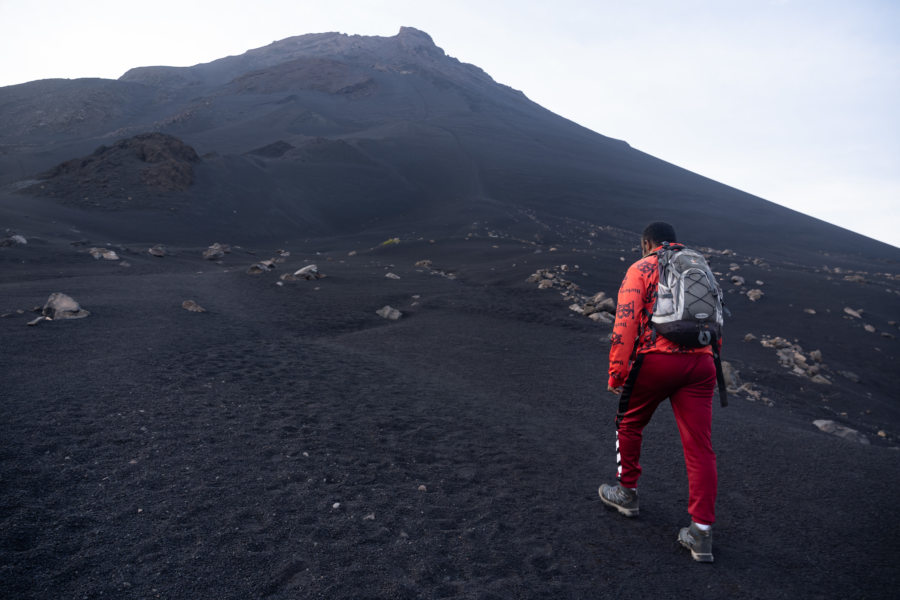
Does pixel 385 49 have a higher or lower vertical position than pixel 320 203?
higher

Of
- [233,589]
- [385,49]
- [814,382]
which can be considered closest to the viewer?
[233,589]

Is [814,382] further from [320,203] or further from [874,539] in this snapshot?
[320,203]

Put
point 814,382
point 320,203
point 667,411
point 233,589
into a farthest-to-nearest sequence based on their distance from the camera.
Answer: point 320,203
point 814,382
point 667,411
point 233,589

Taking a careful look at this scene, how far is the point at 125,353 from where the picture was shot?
5848 millimetres

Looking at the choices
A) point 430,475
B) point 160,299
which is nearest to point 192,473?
point 430,475

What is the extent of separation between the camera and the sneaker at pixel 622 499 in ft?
11.0

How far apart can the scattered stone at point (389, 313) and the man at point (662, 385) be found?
286 inches

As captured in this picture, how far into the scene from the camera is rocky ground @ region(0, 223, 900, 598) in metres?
2.60

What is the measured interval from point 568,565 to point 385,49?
120 meters

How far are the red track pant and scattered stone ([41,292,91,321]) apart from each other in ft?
24.3

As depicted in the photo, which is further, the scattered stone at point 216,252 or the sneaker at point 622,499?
the scattered stone at point 216,252

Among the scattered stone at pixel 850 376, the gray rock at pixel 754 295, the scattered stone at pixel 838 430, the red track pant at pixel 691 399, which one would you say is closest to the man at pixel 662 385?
the red track pant at pixel 691 399

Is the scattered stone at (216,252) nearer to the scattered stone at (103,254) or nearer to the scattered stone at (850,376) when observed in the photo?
the scattered stone at (103,254)

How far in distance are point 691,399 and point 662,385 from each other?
0.56ft
